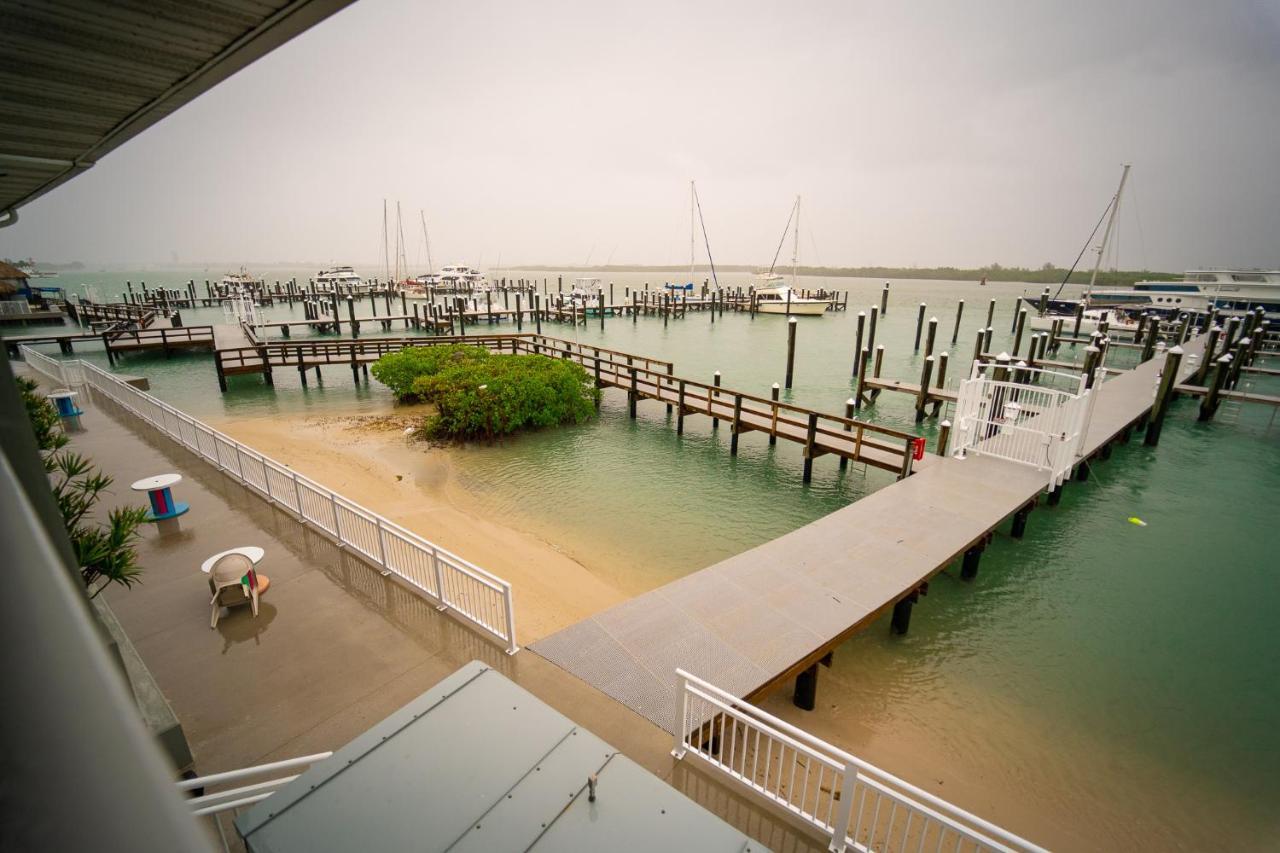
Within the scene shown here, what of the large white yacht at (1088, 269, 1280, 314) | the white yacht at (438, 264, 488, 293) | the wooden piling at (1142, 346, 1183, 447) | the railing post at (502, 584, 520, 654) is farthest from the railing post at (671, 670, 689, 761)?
the white yacht at (438, 264, 488, 293)

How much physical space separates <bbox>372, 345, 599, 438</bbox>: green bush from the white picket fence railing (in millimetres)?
6838

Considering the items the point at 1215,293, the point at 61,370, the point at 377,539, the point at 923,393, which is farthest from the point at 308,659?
the point at 1215,293

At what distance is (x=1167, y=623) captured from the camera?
11109 millimetres

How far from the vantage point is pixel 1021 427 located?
564 inches

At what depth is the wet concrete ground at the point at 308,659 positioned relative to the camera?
6324mm

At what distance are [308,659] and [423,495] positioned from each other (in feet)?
26.9

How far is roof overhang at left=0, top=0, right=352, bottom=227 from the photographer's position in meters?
3.79

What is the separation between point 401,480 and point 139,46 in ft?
43.9

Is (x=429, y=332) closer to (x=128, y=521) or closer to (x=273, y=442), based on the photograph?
(x=273, y=442)

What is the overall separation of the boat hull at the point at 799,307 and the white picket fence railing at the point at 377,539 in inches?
2233

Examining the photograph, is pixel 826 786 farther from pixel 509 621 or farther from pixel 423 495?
pixel 423 495

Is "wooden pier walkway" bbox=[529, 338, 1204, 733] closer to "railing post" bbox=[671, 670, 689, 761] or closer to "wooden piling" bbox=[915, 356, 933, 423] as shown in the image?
"railing post" bbox=[671, 670, 689, 761]

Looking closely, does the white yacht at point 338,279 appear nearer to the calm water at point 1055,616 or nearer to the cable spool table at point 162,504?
the calm water at point 1055,616

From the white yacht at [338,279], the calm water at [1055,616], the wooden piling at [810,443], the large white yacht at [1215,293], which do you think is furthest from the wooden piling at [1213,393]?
the white yacht at [338,279]
